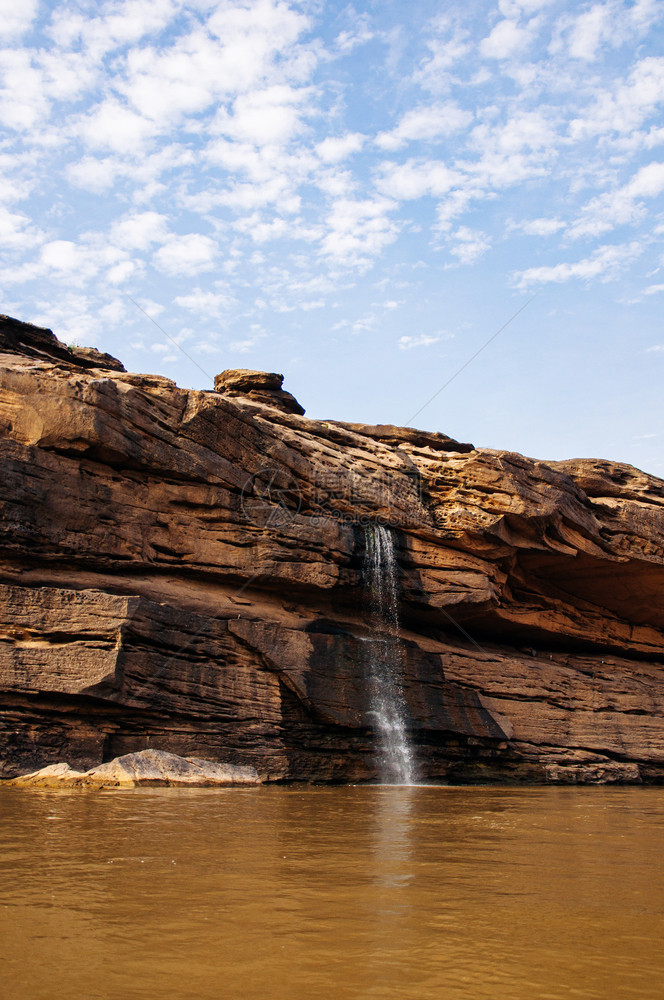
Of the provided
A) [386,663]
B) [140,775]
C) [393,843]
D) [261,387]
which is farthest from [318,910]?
[261,387]

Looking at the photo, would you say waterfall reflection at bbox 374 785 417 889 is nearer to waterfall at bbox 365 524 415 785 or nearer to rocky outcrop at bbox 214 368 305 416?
waterfall at bbox 365 524 415 785

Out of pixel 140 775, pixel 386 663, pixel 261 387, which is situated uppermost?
pixel 261 387

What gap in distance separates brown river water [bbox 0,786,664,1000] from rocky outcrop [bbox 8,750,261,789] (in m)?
3.67

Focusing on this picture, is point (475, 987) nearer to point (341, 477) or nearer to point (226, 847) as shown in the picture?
point (226, 847)

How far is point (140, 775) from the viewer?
40.3 feet

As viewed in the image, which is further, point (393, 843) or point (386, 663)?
point (386, 663)

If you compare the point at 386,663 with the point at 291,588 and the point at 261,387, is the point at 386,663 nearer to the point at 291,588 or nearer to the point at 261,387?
the point at 291,588

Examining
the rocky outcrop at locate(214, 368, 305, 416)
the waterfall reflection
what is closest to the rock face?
the rocky outcrop at locate(214, 368, 305, 416)

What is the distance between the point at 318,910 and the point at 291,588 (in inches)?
564

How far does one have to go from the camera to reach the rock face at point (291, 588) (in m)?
14.4

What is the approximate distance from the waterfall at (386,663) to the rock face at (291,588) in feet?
0.99

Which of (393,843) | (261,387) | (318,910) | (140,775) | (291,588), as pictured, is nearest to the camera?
(318,910)

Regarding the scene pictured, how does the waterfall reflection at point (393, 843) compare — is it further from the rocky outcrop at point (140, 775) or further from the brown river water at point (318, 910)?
the rocky outcrop at point (140, 775)

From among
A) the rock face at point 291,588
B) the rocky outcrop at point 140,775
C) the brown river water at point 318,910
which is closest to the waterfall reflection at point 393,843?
the brown river water at point 318,910
